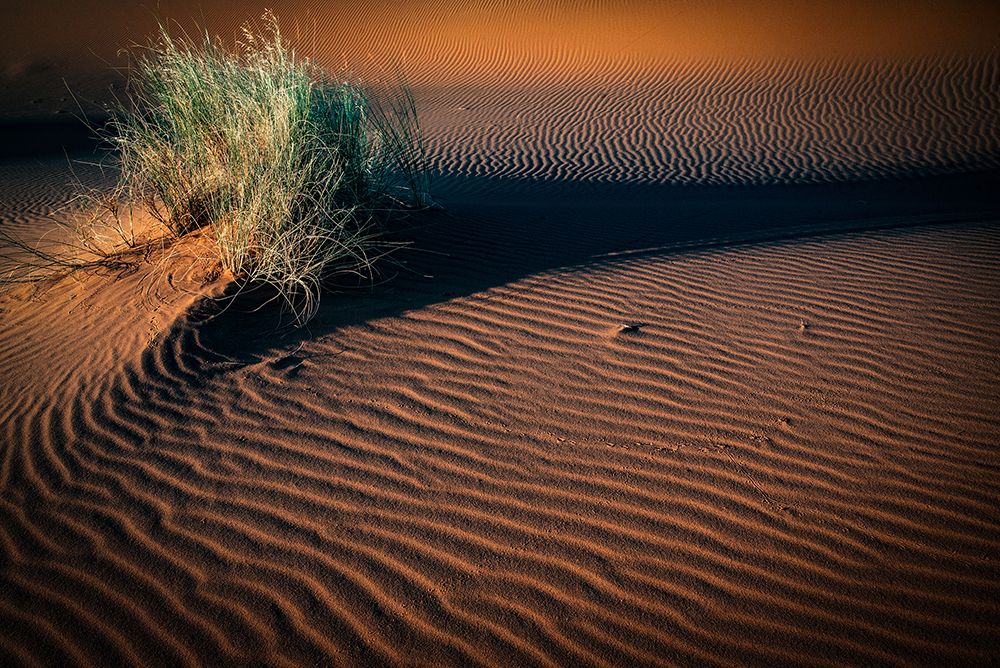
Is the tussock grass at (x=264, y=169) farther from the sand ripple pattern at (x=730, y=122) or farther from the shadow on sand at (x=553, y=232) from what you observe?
the sand ripple pattern at (x=730, y=122)

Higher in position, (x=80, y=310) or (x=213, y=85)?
(x=213, y=85)

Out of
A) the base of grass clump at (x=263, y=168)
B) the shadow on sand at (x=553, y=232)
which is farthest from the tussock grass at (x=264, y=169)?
the shadow on sand at (x=553, y=232)

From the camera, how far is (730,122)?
12.5 meters

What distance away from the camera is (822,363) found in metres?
3.38

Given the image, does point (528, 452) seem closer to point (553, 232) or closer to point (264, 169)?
point (264, 169)

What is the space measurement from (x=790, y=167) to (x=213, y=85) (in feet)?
30.6

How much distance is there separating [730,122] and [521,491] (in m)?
12.4

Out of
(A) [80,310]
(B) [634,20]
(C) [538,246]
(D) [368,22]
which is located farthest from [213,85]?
(D) [368,22]

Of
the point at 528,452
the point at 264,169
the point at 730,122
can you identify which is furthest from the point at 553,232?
the point at 730,122

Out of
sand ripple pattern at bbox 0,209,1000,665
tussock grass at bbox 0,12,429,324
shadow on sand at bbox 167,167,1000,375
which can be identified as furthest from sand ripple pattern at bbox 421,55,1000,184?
sand ripple pattern at bbox 0,209,1000,665

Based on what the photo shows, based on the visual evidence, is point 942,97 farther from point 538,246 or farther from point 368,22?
point 368,22

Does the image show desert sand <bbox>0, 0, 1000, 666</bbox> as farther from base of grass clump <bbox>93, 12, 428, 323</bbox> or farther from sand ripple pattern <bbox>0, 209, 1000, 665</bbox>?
base of grass clump <bbox>93, 12, 428, 323</bbox>

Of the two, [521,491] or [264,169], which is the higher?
[264,169]

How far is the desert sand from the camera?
207cm
